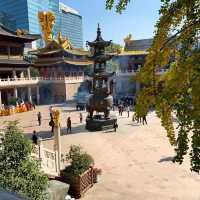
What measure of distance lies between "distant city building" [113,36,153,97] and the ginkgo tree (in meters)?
44.0

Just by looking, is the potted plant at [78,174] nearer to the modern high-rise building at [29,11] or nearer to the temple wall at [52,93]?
the temple wall at [52,93]

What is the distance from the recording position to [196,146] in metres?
3.53

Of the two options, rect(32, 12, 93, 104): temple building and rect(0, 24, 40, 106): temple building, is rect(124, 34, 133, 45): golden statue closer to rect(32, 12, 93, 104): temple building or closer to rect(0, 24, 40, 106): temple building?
rect(32, 12, 93, 104): temple building

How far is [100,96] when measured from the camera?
25391 mm

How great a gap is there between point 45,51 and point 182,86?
5237cm

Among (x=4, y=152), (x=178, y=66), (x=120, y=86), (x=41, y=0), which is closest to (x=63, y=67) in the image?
(x=120, y=86)

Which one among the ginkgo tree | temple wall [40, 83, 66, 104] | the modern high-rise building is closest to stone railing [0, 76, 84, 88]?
temple wall [40, 83, 66, 104]

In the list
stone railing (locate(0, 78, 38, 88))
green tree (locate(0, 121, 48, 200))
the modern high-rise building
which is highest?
the modern high-rise building

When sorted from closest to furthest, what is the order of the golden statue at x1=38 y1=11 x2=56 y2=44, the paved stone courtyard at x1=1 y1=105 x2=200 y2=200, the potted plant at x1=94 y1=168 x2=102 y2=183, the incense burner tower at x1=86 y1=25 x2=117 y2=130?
1. the paved stone courtyard at x1=1 y1=105 x2=200 y2=200
2. the potted plant at x1=94 y1=168 x2=102 y2=183
3. the incense burner tower at x1=86 y1=25 x2=117 y2=130
4. the golden statue at x1=38 y1=11 x2=56 y2=44

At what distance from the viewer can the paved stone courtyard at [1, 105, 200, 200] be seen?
12.1m

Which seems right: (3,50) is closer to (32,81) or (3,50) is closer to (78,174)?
(32,81)

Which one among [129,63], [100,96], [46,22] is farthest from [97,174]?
[46,22]

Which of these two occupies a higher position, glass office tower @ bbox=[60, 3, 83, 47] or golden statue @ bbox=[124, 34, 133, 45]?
glass office tower @ bbox=[60, 3, 83, 47]

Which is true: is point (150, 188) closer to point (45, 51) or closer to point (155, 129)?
point (155, 129)
